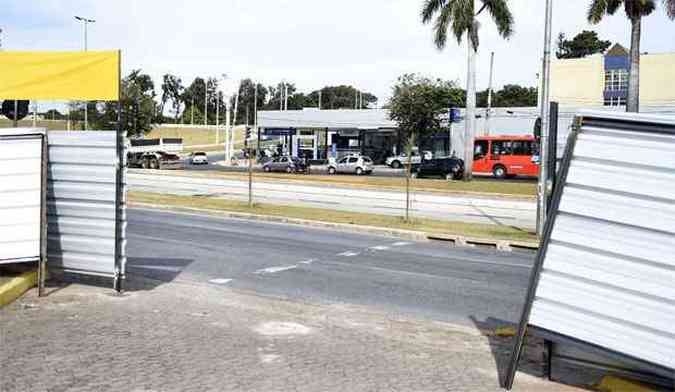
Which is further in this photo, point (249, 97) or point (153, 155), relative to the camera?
point (249, 97)

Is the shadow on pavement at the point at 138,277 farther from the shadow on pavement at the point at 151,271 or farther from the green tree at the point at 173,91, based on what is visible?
the green tree at the point at 173,91

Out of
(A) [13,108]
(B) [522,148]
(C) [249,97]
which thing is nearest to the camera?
(A) [13,108]

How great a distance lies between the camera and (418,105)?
63500mm

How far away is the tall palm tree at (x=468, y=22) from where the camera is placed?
40719 mm

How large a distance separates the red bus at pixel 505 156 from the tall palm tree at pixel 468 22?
10.9 meters

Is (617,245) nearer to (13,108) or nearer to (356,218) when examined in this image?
(13,108)

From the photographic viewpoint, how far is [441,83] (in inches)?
2685

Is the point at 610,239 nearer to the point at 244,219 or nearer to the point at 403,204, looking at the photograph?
the point at 244,219

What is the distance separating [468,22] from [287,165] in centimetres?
2178

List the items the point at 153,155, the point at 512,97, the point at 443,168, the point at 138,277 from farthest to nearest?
the point at 512,97 → the point at 153,155 → the point at 443,168 → the point at 138,277

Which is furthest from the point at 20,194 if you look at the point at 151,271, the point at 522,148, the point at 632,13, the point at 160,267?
the point at 522,148

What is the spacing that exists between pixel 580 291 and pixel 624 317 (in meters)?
0.35

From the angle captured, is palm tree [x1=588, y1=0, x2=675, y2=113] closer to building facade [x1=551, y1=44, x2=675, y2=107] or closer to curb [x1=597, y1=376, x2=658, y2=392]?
curb [x1=597, y1=376, x2=658, y2=392]

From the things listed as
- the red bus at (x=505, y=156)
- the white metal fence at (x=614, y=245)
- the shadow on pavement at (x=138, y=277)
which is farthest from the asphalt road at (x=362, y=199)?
the red bus at (x=505, y=156)
